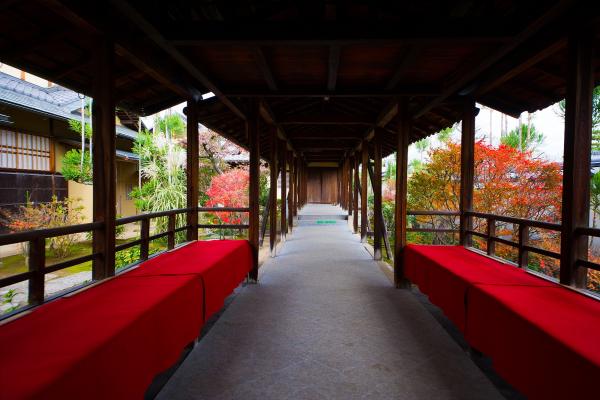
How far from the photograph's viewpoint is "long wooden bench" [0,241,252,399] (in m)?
1.44

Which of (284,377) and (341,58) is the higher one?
(341,58)

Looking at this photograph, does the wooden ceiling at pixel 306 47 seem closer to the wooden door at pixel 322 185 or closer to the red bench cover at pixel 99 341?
the red bench cover at pixel 99 341

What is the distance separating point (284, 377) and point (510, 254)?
850 centimetres

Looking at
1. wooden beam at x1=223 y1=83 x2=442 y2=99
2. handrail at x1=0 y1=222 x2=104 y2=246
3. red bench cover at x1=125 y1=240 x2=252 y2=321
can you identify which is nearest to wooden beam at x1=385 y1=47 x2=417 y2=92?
wooden beam at x1=223 y1=83 x2=442 y2=99

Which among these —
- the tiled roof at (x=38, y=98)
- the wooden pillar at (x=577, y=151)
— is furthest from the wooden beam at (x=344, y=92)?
the tiled roof at (x=38, y=98)

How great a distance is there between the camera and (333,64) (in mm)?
3734

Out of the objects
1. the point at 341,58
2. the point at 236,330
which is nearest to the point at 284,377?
the point at 236,330

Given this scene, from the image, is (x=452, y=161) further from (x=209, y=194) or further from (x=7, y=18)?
(x=7, y=18)

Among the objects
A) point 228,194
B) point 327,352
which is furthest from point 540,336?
point 228,194

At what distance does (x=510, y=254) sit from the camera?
8867 mm

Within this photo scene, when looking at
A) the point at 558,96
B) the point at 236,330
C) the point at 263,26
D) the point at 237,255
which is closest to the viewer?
the point at 263,26

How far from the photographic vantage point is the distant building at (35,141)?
7867 mm

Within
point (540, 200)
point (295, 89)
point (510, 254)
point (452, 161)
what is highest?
point (295, 89)

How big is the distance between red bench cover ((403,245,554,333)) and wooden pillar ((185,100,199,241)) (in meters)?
3.41
